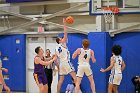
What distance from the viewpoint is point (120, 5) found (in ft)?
35.8

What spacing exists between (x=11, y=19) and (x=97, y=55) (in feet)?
15.7

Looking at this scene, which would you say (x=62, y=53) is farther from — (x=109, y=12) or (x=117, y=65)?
(x=109, y=12)

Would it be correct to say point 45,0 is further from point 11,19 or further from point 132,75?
point 132,75

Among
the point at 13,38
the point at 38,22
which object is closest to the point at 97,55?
the point at 38,22

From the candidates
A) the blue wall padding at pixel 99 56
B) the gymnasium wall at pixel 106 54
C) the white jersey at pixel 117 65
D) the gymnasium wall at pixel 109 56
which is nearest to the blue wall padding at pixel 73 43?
the gymnasium wall at pixel 106 54

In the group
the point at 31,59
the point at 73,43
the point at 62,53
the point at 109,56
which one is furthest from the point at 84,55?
the point at 31,59

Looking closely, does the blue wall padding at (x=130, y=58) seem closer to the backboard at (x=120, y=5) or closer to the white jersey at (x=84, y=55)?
the backboard at (x=120, y=5)

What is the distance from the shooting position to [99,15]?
37.6 ft

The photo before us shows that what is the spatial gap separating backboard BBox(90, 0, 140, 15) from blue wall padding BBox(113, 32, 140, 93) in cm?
102

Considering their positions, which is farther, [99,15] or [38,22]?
[38,22]

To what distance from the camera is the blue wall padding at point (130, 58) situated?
1118 cm

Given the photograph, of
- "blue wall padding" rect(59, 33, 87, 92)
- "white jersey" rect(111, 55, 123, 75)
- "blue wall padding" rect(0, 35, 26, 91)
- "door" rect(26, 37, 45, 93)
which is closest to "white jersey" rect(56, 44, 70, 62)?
"white jersey" rect(111, 55, 123, 75)

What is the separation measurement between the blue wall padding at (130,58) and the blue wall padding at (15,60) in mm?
4304

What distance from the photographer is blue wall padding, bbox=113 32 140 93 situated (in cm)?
1118
